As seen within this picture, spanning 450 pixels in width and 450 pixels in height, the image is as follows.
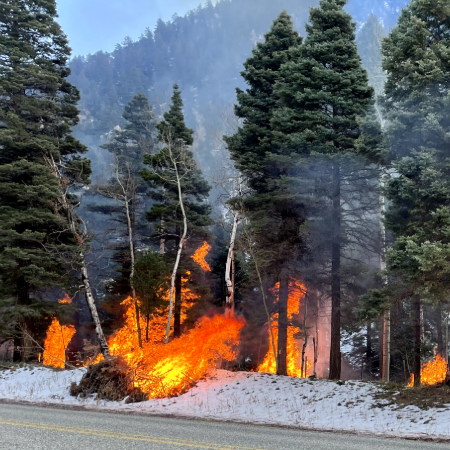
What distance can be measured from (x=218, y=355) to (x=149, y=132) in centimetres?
2758

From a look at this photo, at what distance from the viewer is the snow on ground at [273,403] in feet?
30.7

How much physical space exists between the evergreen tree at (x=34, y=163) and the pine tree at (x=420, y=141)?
14.5 metres

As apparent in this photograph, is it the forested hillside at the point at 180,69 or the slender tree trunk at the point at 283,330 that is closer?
the slender tree trunk at the point at 283,330

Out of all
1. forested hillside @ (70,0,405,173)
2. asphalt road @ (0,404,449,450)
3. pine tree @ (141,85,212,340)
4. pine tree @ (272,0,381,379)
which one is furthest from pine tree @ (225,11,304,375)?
forested hillside @ (70,0,405,173)

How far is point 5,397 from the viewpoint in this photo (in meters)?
14.0

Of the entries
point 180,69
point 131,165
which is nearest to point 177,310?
point 131,165

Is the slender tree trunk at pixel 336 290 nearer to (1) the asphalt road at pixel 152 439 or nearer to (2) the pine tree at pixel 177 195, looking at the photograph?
(1) the asphalt road at pixel 152 439

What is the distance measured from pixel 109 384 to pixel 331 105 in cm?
1261

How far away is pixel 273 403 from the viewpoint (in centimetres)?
1216

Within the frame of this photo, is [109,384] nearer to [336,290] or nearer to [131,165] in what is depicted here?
[336,290]

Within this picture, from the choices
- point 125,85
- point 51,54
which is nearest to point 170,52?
point 125,85

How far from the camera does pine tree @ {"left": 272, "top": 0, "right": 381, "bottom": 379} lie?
14.9m

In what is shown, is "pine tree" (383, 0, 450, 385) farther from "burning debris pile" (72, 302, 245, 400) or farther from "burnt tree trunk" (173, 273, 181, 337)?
"burnt tree trunk" (173, 273, 181, 337)

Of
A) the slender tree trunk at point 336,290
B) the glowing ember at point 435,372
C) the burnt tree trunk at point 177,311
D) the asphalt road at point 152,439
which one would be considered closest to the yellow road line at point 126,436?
the asphalt road at point 152,439
